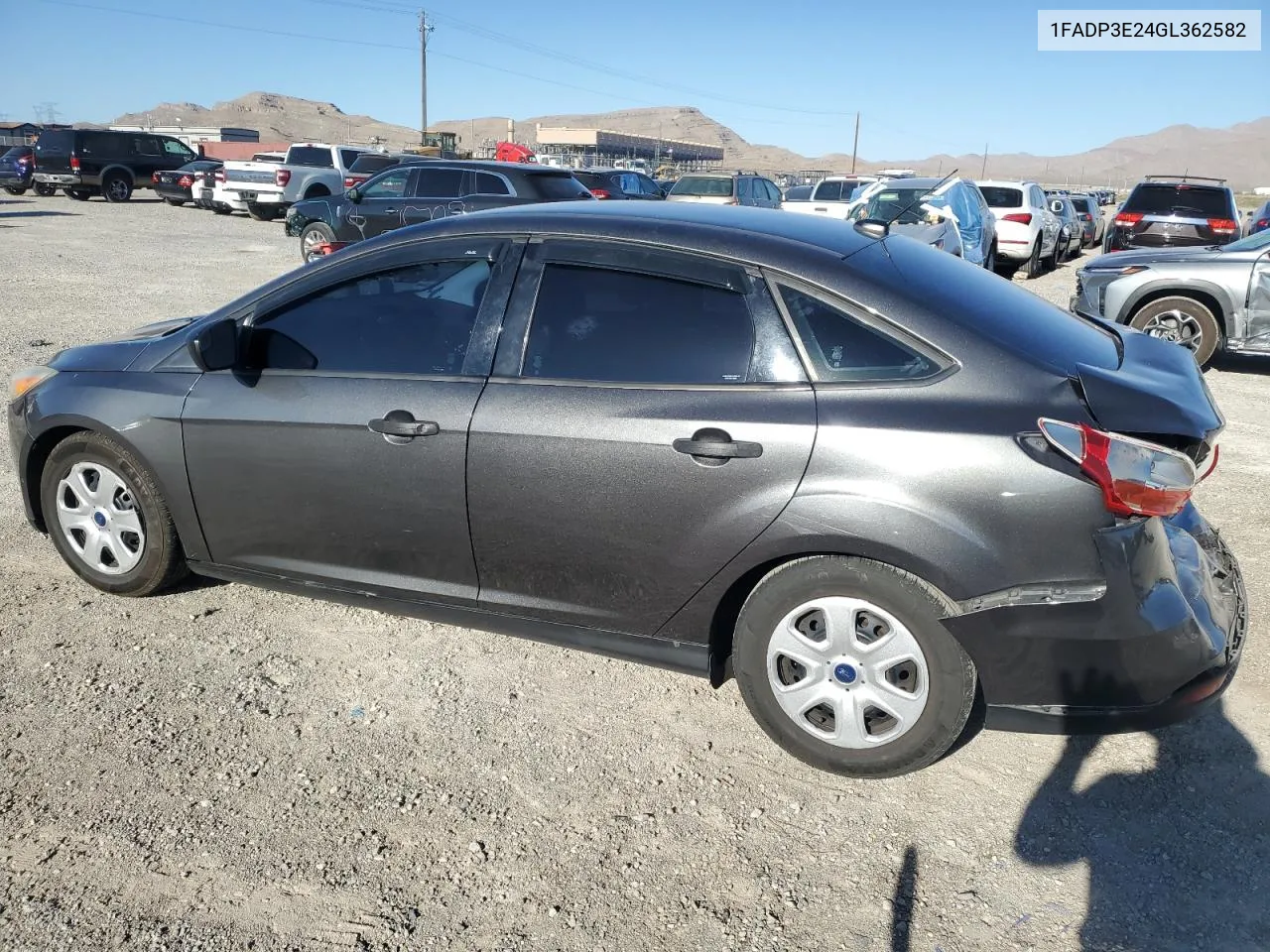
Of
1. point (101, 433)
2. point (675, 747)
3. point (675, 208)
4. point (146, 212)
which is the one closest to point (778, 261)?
point (675, 208)

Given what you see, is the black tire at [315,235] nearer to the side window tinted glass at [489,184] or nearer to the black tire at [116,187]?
the side window tinted glass at [489,184]

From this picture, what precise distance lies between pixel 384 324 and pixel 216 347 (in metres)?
0.59

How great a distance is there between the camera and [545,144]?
4176 inches

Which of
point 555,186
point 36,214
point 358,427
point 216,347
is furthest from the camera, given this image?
point 36,214

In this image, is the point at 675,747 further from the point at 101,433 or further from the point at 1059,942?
the point at 101,433

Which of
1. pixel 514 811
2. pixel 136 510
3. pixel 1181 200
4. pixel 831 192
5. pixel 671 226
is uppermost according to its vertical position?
pixel 831 192

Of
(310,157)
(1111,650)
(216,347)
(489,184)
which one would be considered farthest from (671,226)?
(310,157)

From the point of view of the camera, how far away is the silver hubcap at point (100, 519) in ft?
13.0

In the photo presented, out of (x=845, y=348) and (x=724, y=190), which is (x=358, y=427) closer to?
(x=845, y=348)

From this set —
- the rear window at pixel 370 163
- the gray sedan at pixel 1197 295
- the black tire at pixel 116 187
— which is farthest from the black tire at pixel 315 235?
the black tire at pixel 116 187

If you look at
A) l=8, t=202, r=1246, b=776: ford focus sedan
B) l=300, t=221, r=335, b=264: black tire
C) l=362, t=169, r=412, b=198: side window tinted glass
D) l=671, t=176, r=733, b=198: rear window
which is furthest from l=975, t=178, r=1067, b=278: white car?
l=8, t=202, r=1246, b=776: ford focus sedan

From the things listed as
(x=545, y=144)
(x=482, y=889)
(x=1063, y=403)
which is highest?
(x=545, y=144)

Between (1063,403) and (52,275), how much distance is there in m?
14.2

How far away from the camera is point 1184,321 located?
29.4ft
